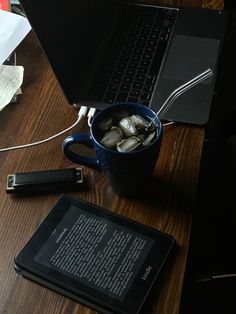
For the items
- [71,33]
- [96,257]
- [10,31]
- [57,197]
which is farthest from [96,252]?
[10,31]

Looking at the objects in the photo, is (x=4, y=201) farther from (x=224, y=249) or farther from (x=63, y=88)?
(x=224, y=249)

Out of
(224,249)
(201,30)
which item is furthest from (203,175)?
(201,30)

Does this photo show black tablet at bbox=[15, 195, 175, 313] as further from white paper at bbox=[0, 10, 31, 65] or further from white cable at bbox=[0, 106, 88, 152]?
white paper at bbox=[0, 10, 31, 65]

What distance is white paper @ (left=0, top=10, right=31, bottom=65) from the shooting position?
0.92 m

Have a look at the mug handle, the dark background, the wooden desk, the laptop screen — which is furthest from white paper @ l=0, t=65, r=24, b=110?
the dark background

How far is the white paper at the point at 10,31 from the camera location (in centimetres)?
92

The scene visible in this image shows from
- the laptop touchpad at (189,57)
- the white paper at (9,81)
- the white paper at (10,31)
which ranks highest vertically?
the white paper at (10,31)

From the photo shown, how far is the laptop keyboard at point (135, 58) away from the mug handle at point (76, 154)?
16 cm

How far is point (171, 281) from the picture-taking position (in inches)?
23.2

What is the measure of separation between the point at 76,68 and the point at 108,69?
73 millimetres

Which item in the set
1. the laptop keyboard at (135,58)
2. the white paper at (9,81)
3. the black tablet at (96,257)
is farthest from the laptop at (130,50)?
the black tablet at (96,257)

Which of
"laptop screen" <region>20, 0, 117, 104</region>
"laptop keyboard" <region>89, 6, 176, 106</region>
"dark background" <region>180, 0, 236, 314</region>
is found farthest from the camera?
"dark background" <region>180, 0, 236, 314</region>

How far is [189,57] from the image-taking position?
0.88 m

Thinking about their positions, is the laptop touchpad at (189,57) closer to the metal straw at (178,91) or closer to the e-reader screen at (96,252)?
the metal straw at (178,91)
